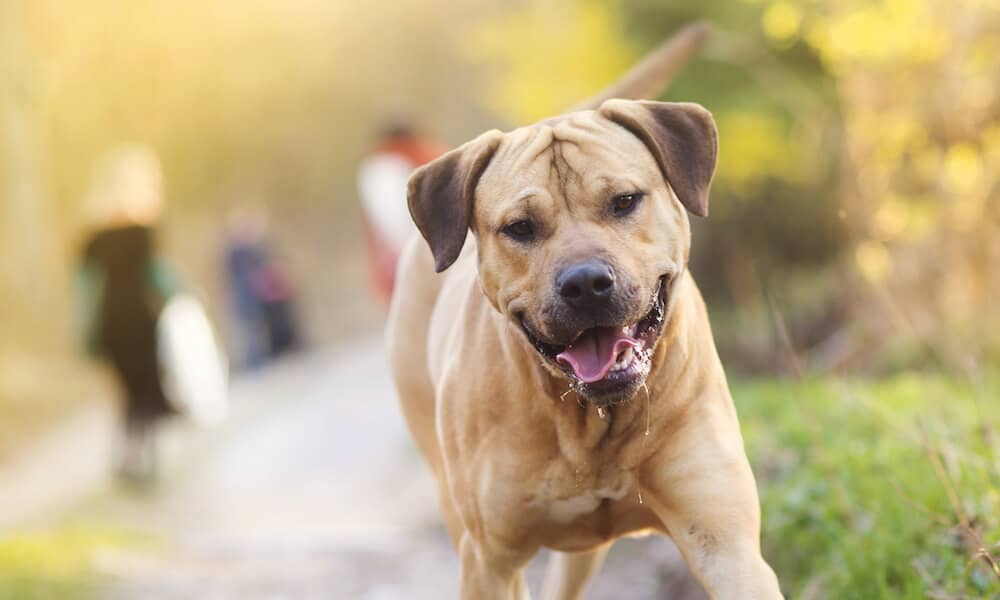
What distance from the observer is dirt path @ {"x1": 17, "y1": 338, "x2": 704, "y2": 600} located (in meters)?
7.33

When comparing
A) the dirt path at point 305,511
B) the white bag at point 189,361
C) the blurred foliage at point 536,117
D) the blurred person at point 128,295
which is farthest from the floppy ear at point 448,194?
the white bag at point 189,361

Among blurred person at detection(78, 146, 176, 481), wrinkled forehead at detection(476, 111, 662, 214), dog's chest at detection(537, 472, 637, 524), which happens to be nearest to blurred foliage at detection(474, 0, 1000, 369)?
wrinkled forehead at detection(476, 111, 662, 214)

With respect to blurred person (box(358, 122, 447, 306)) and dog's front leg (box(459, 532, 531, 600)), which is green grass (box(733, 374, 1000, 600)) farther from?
blurred person (box(358, 122, 447, 306))

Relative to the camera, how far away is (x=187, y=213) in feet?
92.7

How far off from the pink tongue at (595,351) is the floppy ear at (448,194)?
20.1 inches

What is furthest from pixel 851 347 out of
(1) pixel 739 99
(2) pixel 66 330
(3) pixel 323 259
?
(3) pixel 323 259

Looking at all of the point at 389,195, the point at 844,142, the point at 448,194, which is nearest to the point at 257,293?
the point at 389,195

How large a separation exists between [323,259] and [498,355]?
2595 centimetres

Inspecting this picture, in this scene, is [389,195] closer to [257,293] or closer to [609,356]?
[257,293]

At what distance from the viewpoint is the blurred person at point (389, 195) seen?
11.6m

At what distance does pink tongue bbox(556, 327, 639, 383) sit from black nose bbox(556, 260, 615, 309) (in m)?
0.16

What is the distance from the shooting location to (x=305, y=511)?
11414 millimetres

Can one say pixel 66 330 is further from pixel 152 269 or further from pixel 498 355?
pixel 498 355

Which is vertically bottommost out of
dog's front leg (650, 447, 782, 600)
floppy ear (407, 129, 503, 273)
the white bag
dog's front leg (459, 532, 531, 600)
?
the white bag
